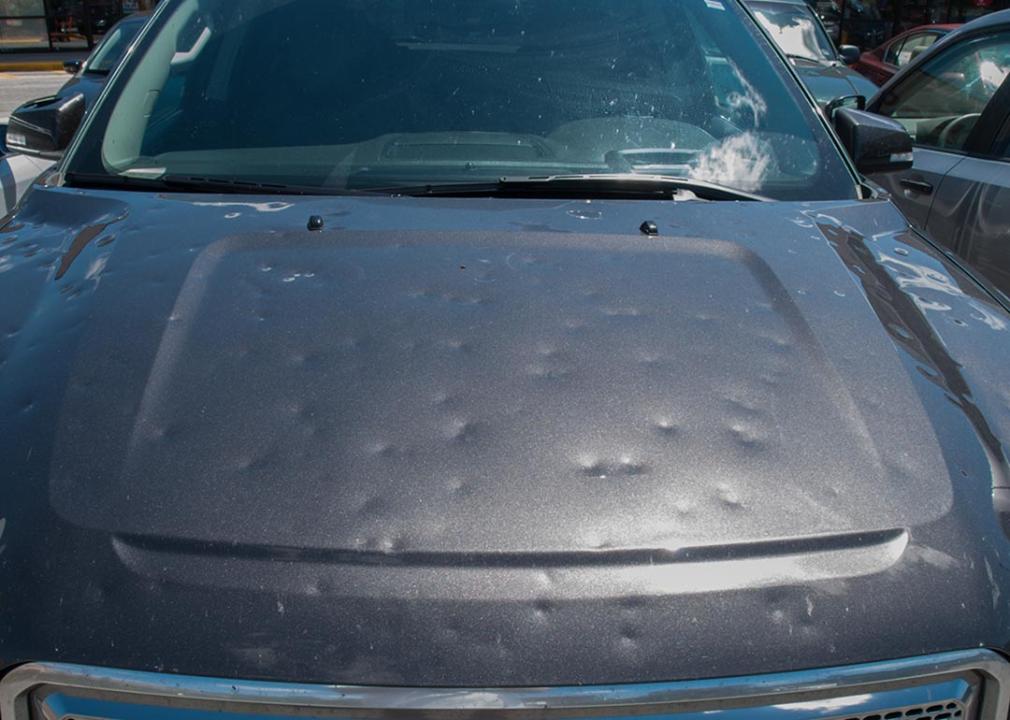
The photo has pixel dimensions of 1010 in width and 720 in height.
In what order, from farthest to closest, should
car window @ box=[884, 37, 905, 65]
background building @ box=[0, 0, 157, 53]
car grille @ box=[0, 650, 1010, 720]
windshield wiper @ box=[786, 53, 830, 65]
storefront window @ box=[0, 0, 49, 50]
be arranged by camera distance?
background building @ box=[0, 0, 157, 53], storefront window @ box=[0, 0, 49, 50], car window @ box=[884, 37, 905, 65], windshield wiper @ box=[786, 53, 830, 65], car grille @ box=[0, 650, 1010, 720]

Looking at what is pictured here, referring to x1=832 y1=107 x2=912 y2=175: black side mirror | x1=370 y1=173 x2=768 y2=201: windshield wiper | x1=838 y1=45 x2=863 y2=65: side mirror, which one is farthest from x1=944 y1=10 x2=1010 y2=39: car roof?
x1=838 y1=45 x2=863 y2=65: side mirror

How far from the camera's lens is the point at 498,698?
1360 mm

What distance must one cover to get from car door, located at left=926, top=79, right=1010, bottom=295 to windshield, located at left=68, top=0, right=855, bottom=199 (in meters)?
1.54

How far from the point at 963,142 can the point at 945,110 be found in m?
0.39

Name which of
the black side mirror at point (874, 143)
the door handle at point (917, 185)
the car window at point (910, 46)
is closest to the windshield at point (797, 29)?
the car window at point (910, 46)

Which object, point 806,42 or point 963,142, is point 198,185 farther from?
point 806,42

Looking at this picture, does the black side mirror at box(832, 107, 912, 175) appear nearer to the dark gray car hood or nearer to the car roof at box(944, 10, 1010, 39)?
the dark gray car hood

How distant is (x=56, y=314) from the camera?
6.38 ft

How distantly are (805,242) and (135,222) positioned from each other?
4.59 feet

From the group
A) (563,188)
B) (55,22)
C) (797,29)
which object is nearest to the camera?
(563,188)

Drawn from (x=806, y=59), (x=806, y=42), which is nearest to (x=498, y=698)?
(x=806, y=59)

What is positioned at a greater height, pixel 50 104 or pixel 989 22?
pixel 989 22

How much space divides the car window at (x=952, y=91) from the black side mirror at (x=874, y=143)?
5.61ft

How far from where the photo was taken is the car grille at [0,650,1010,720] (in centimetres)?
136
